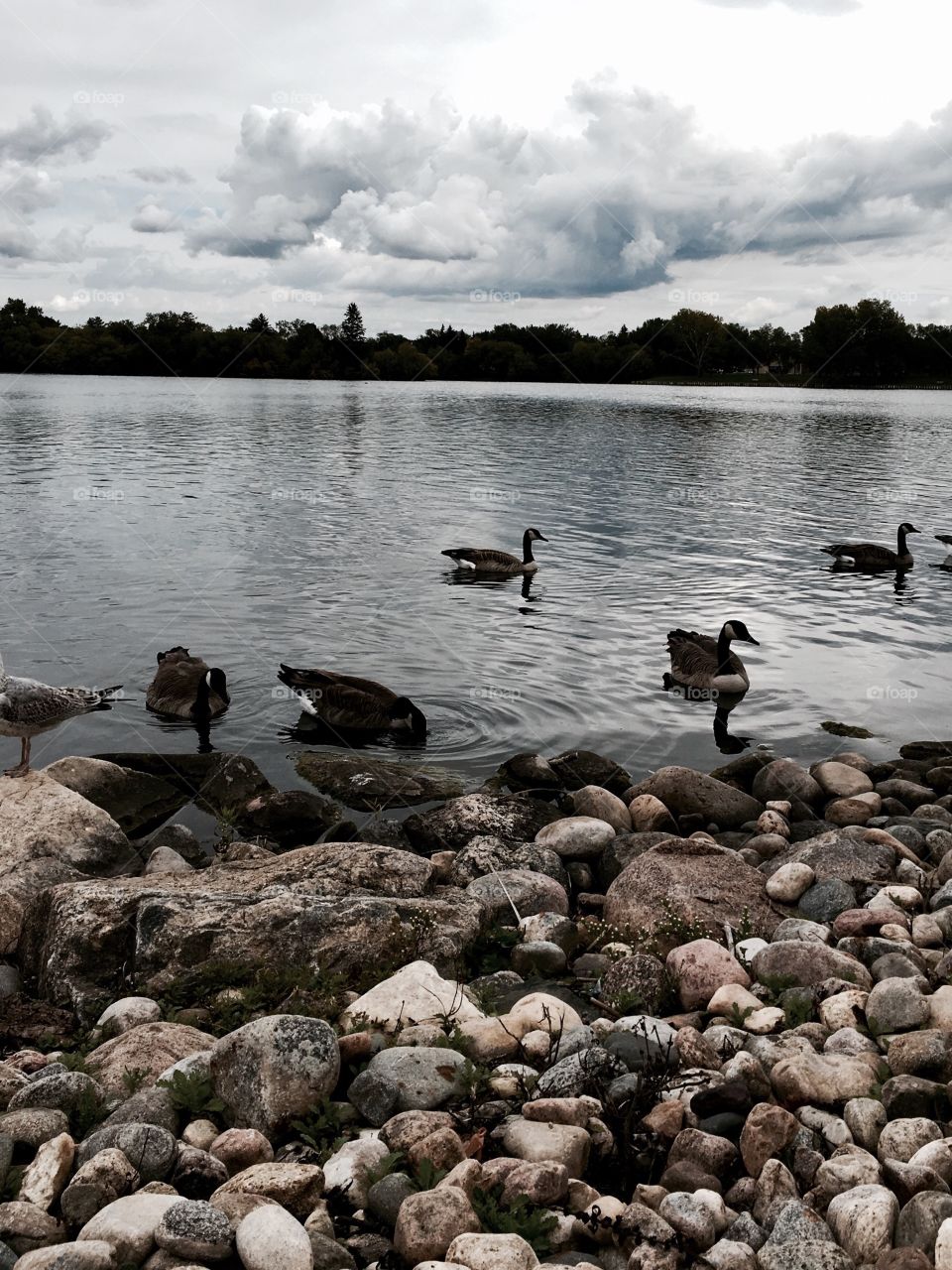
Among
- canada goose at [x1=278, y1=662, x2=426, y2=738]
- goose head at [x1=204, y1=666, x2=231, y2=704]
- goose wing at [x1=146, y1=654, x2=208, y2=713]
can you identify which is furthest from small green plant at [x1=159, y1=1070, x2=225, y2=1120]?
goose head at [x1=204, y1=666, x2=231, y2=704]

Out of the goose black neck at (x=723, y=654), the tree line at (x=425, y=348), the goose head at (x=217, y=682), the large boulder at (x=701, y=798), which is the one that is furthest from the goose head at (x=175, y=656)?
the tree line at (x=425, y=348)

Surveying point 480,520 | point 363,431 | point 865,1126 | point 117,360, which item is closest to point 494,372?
point 117,360

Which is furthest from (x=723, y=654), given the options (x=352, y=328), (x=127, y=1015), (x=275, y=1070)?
(x=352, y=328)

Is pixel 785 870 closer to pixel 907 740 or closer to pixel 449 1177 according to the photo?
pixel 449 1177

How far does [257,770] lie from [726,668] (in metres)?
7.44

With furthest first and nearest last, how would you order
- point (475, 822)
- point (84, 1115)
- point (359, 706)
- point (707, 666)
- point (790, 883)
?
point (707, 666)
point (359, 706)
point (475, 822)
point (790, 883)
point (84, 1115)

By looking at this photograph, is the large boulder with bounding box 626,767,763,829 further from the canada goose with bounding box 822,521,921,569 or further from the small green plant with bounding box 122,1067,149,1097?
the canada goose with bounding box 822,521,921,569

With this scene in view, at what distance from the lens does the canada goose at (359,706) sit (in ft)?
45.5

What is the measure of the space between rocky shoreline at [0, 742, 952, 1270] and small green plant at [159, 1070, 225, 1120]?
0.05 ft

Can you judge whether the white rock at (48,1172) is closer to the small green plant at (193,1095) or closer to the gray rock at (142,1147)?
the gray rock at (142,1147)

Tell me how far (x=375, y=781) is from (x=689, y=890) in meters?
4.64

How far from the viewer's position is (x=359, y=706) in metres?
14.0

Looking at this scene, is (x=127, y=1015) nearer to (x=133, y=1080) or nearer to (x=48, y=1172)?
(x=133, y=1080)

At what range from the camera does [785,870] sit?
8.65 m
